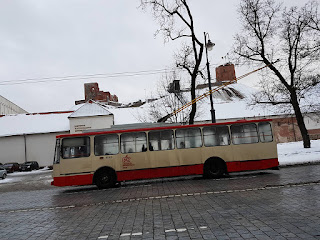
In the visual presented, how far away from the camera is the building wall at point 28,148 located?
47.4m

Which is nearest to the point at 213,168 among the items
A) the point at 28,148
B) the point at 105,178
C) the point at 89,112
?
the point at 105,178

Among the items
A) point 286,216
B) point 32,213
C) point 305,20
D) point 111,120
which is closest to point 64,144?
point 32,213

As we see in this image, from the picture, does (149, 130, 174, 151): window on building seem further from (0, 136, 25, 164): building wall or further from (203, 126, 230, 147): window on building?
(0, 136, 25, 164): building wall

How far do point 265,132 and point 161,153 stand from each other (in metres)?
5.71

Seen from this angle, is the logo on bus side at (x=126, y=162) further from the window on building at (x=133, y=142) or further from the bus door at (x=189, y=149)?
the bus door at (x=189, y=149)

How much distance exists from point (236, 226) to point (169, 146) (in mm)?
10013

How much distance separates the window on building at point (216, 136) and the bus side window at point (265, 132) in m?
1.85

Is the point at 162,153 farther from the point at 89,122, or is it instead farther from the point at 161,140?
the point at 89,122

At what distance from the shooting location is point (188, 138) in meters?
16.2

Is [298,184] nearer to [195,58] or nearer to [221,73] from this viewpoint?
[195,58]

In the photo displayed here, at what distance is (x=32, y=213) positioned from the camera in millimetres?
9594

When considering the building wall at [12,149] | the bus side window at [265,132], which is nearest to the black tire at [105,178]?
the bus side window at [265,132]

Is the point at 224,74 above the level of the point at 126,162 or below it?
above

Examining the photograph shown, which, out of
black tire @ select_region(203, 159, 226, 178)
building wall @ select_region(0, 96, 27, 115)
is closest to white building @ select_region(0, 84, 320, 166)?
building wall @ select_region(0, 96, 27, 115)
